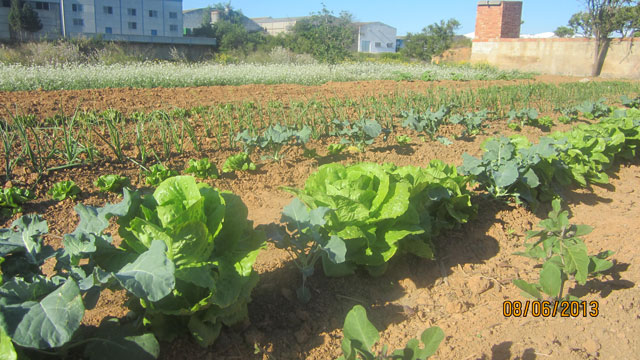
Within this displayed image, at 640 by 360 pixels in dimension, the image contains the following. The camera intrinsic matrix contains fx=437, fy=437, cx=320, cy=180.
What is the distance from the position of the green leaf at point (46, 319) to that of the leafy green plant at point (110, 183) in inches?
92.1

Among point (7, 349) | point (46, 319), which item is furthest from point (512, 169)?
point (7, 349)

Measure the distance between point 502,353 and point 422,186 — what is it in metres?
1.08

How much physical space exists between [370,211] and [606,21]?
1007 inches

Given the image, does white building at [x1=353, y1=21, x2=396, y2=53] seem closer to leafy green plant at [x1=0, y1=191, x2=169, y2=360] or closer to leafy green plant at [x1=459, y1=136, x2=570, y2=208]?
leafy green plant at [x1=459, y1=136, x2=570, y2=208]

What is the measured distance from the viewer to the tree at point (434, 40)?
3045cm

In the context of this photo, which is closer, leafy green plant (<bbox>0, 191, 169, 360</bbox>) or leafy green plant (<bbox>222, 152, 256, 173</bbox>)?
leafy green plant (<bbox>0, 191, 169, 360</bbox>)

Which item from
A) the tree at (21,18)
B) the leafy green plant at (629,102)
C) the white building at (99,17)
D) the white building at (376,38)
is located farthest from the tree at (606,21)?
the white building at (376,38)

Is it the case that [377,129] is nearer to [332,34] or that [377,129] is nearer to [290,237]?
[290,237]

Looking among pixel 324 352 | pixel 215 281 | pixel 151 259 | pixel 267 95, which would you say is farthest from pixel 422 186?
pixel 267 95

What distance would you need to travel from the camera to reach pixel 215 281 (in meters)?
1.77

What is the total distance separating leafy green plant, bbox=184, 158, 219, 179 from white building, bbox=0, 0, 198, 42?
35922 millimetres

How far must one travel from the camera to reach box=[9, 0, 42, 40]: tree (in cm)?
3425

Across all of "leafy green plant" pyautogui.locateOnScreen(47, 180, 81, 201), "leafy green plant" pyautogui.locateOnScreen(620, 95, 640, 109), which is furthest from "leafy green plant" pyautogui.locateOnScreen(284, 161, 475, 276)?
"leafy green plant" pyautogui.locateOnScreen(620, 95, 640, 109)

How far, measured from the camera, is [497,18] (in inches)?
1094
